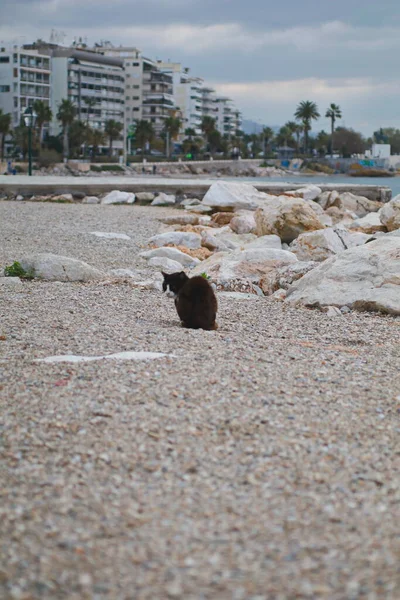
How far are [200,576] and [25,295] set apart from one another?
6.05 meters

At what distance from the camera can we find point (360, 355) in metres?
6.47

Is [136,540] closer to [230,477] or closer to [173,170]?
[230,477]

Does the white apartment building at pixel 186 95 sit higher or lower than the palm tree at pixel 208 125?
higher

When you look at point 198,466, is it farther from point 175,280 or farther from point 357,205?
point 357,205

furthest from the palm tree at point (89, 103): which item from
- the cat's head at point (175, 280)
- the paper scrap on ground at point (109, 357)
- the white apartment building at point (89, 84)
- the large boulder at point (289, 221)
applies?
the paper scrap on ground at point (109, 357)

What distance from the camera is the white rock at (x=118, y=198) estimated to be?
24731 mm

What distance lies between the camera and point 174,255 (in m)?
13.3

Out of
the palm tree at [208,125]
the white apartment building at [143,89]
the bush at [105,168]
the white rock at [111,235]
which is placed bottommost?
the white rock at [111,235]

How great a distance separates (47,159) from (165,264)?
82605 millimetres

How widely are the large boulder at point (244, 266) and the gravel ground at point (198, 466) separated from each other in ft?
11.9

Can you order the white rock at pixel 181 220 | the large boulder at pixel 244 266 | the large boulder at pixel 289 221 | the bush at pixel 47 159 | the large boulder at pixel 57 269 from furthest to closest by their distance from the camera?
the bush at pixel 47 159 < the white rock at pixel 181 220 < the large boulder at pixel 289 221 < the large boulder at pixel 244 266 < the large boulder at pixel 57 269

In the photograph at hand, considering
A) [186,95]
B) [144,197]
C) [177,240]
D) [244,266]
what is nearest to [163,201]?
[144,197]

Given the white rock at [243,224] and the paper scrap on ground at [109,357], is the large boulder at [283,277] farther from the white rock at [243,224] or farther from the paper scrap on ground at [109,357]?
the white rock at [243,224]

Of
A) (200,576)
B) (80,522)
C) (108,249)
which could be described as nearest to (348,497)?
(200,576)
